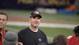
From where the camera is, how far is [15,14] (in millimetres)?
11953

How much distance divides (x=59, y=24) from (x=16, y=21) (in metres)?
1.60

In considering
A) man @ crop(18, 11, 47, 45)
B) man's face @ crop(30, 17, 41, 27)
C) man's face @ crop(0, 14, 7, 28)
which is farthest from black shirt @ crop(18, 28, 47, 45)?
man's face @ crop(0, 14, 7, 28)

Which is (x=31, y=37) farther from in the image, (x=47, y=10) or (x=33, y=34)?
(x=47, y=10)

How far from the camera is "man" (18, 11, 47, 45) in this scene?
361cm

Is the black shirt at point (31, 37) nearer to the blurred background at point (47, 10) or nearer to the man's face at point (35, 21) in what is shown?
the man's face at point (35, 21)

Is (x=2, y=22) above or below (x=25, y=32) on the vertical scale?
above

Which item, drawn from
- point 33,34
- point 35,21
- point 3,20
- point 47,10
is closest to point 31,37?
point 33,34

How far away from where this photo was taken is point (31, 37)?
3.67m

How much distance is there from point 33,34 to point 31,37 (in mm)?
48

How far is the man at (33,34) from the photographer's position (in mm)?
3606

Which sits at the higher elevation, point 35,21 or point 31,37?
point 35,21

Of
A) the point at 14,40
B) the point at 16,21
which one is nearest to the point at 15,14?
the point at 16,21

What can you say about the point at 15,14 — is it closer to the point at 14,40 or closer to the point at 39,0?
the point at 39,0

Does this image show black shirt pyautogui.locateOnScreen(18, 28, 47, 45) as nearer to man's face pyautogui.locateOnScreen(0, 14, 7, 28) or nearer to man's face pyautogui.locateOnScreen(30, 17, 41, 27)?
man's face pyautogui.locateOnScreen(30, 17, 41, 27)
